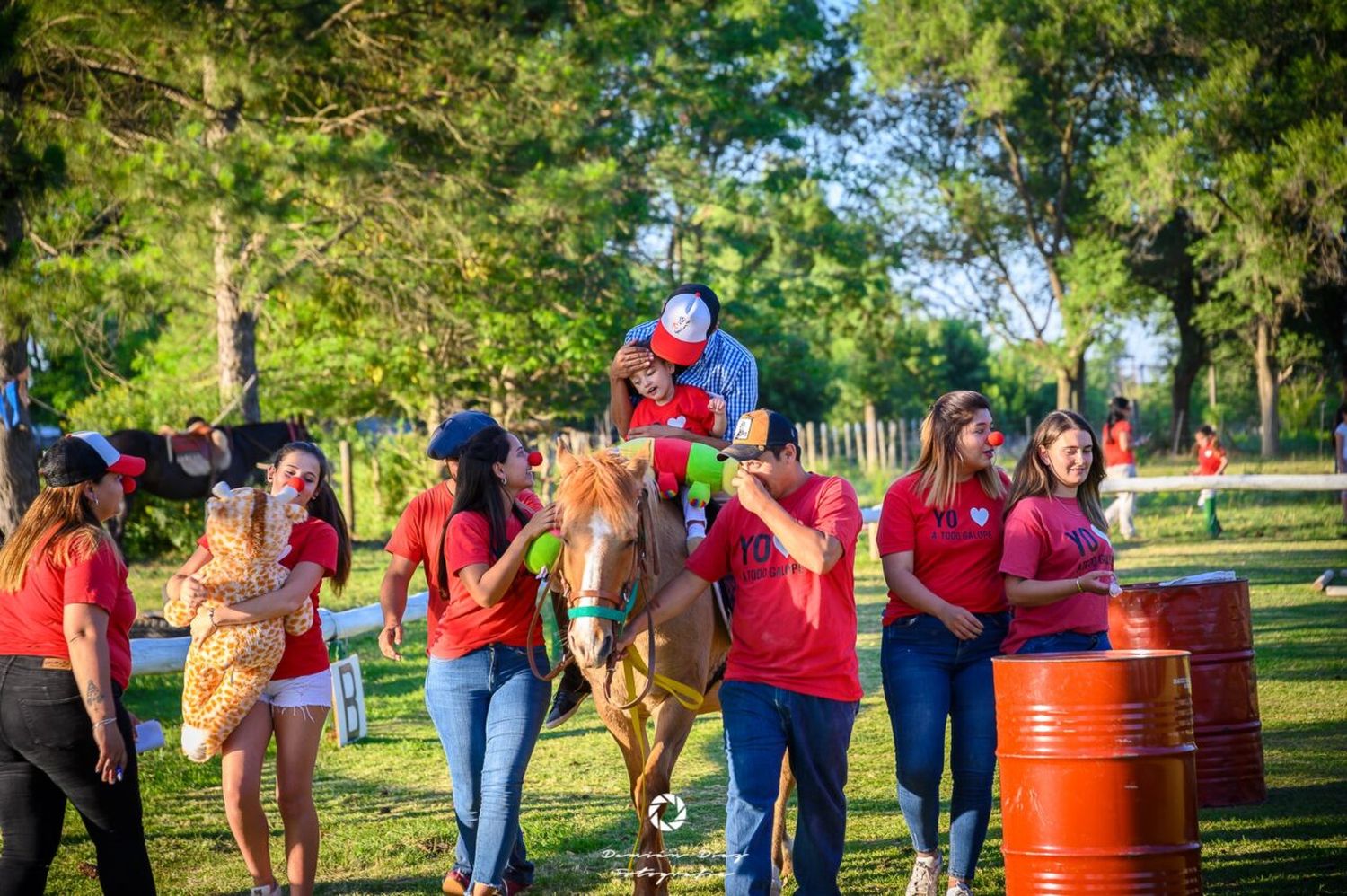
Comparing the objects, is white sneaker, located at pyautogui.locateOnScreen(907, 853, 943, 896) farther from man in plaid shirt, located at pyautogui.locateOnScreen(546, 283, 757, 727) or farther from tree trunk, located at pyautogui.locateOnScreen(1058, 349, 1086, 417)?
tree trunk, located at pyautogui.locateOnScreen(1058, 349, 1086, 417)

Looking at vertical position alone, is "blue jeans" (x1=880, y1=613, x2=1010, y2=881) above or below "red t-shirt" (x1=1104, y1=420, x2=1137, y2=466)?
below

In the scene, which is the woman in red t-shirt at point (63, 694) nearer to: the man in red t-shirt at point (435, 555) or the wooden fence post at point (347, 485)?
the man in red t-shirt at point (435, 555)

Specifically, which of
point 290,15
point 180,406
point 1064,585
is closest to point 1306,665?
point 1064,585

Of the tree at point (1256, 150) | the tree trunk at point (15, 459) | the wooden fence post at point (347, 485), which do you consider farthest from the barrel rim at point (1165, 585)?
the tree at point (1256, 150)

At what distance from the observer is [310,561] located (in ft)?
15.9

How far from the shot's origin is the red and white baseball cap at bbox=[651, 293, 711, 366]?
5898 mm

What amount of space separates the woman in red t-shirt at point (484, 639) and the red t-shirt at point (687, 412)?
0.93 m

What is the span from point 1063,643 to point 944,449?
87cm

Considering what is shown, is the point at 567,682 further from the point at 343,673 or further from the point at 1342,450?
the point at 1342,450

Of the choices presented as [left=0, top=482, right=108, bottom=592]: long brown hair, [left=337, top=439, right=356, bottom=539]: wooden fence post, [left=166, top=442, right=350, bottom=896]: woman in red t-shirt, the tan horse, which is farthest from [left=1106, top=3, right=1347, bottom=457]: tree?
[left=0, top=482, right=108, bottom=592]: long brown hair

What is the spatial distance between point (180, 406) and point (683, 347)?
16686 millimetres

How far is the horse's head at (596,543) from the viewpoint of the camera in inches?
161

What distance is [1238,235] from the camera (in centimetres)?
3225

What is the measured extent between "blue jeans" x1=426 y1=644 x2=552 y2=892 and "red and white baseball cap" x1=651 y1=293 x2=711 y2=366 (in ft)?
5.21
